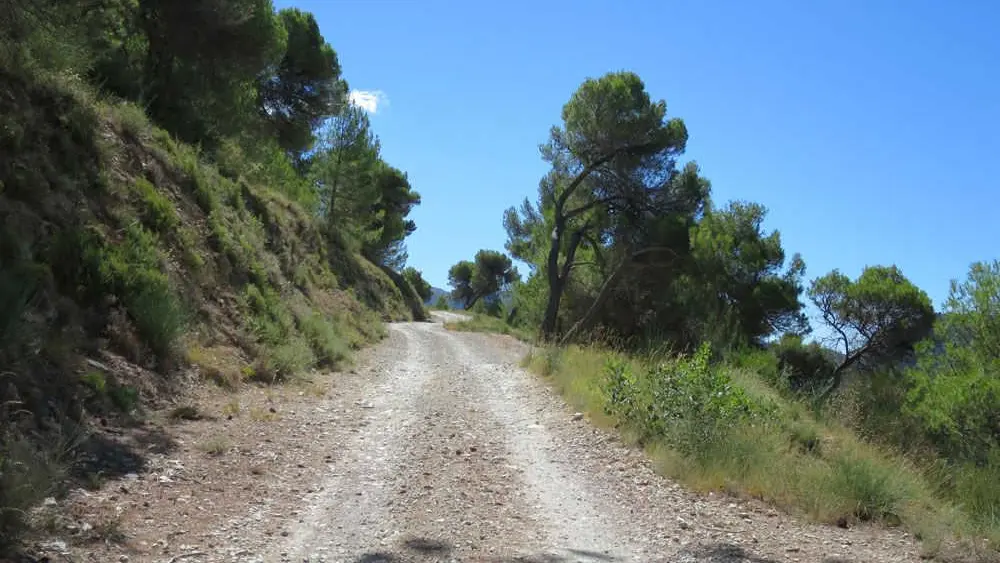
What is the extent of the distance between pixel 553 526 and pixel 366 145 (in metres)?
37.5

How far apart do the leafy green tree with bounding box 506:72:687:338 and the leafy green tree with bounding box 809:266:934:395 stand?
1082 centimetres

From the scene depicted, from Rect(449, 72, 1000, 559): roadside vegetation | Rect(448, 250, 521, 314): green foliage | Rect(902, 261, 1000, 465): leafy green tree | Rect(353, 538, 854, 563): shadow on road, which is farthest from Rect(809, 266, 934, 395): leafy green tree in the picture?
Rect(448, 250, 521, 314): green foliage

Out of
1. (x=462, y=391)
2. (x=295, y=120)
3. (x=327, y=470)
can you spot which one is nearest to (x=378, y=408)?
(x=462, y=391)

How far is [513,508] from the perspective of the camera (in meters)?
6.09

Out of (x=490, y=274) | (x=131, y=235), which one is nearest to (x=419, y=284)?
(x=490, y=274)

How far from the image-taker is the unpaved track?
5047 millimetres

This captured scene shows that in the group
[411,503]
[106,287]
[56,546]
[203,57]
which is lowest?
[56,546]

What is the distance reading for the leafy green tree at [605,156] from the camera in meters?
24.7

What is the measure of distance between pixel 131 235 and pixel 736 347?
1782cm

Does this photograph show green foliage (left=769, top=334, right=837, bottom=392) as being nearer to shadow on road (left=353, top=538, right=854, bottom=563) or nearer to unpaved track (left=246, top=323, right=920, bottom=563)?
unpaved track (left=246, top=323, right=920, bottom=563)

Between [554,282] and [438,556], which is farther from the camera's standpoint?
[554,282]

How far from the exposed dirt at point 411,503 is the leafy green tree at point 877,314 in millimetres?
24176

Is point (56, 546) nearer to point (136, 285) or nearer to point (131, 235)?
point (136, 285)

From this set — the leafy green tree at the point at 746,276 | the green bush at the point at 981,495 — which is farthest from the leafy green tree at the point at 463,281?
the green bush at the point at 981,495
